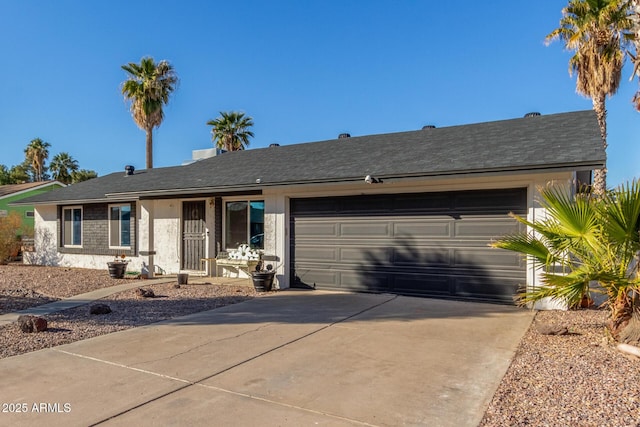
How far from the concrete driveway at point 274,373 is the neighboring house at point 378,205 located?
196 centimetres

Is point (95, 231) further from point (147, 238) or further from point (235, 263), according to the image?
point (235, 263)

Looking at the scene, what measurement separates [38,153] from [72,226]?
3800 cm

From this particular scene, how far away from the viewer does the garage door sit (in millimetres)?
8273

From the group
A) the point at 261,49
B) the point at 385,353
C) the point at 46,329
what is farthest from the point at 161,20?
the point at 385,353

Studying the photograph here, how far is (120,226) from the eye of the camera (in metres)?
14.8

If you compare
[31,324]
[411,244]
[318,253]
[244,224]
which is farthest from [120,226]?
[411,244]

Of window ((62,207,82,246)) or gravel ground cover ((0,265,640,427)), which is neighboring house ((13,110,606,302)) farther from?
window ((62,207,82,246))

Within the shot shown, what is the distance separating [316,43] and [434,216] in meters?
12.5

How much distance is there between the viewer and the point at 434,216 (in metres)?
8.93

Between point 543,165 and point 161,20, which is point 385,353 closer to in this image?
point 543,165

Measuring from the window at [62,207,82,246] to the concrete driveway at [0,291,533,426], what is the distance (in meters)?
11.5

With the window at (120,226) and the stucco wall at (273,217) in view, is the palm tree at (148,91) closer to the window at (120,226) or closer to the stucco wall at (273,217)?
the stucco wall at (273,217)

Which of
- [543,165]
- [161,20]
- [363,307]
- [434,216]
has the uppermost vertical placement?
[161,20]

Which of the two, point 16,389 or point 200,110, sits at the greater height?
point 200,110
